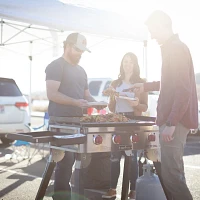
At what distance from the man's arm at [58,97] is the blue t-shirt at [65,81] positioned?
0.06 m

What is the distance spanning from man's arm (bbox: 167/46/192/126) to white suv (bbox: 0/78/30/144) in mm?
6634

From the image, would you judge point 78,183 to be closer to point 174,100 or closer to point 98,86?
point 174,100

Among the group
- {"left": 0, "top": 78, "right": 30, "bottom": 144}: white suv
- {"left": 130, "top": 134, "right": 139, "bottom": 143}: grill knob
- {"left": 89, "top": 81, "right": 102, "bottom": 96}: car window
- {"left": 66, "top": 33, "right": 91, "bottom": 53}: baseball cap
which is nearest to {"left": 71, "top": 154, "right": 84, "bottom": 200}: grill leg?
{"left": 130, "top": 134, "right": 139, "bottom": 143}: grill knob

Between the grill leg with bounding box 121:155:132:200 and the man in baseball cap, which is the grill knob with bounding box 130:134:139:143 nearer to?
the grill leg with bounding box 121:155:132:200

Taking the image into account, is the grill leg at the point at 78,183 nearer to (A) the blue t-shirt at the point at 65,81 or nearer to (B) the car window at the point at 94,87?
(A) the blue t-shirt at the point at 65,81

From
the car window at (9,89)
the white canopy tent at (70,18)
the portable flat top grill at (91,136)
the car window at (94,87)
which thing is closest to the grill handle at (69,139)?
the portable flat top grill at (91,136)

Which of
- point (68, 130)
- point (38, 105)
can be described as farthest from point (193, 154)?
point (38, 105)

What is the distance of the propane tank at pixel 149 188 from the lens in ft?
14.5

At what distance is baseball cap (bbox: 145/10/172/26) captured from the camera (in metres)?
3.74

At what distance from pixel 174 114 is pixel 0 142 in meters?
9.12

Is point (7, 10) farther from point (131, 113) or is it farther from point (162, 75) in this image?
point (162, 75)

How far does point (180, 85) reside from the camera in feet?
11.9

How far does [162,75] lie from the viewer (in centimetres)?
382

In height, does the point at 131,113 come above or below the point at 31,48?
below
